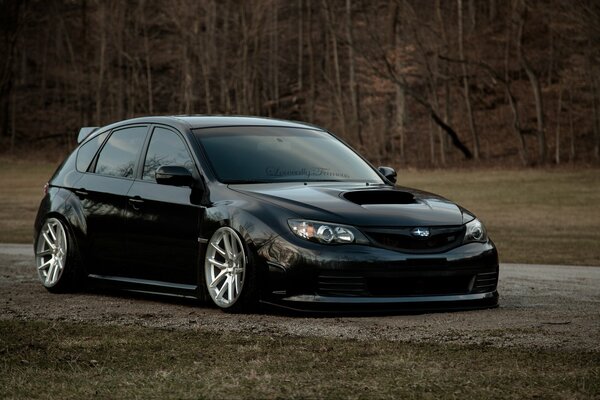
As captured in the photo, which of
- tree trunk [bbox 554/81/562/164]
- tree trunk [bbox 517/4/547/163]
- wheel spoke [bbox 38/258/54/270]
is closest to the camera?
wheel spoke [bbox 38/258/54/270]

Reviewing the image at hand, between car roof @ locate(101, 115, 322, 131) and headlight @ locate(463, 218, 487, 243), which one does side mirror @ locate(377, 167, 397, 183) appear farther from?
headlight @ locate(463, 218, 487, 243)

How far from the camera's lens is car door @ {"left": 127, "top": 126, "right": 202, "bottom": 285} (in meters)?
9.20

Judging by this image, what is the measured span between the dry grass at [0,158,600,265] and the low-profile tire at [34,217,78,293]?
30.4 feet

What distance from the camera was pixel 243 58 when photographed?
64.9m

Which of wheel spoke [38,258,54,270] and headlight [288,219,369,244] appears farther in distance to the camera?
wheel spoke [38,258,54,270]

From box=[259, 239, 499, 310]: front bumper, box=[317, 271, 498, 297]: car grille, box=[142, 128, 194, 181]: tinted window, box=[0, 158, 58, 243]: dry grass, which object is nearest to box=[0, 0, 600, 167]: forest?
box=[0, 158, 58, 243]: dry grass

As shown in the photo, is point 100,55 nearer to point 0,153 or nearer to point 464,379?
point 0,153

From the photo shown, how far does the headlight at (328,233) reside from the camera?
326 inches

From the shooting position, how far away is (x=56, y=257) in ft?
35.2

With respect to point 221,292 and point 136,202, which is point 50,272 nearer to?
point 136,202

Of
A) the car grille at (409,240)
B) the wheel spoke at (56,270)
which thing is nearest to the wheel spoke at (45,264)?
the wheel spoke at (56,270)

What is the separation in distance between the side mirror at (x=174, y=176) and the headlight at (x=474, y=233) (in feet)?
7.10

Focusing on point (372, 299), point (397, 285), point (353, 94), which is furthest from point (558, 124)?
point (372, 299)

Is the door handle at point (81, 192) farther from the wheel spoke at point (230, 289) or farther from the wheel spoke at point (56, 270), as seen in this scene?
the wheel spoke at point (230, 289)
